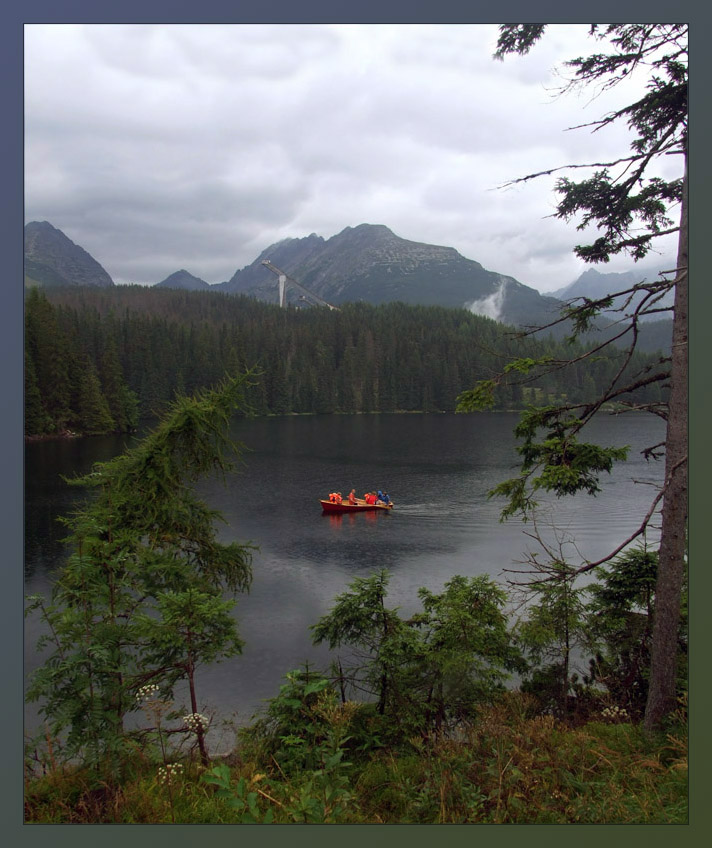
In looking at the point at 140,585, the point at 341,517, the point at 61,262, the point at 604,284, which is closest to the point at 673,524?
the point at 604,284

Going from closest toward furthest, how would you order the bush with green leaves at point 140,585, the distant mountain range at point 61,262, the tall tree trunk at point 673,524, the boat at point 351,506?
the bush with green leaves at point 140,585
the tall tree trunk at point 673,524
the distant mountain range at point 61,262
the boat at point 351,506

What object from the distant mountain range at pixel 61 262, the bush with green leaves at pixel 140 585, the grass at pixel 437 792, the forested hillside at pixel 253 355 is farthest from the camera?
the forested hillside at pixel 253 355

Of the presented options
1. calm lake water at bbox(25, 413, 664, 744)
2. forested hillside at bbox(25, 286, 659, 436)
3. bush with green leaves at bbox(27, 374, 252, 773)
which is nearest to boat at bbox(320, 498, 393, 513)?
calm lake water at bbox(25, 413, 664, 744)

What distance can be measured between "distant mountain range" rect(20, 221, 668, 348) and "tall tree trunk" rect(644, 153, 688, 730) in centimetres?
45

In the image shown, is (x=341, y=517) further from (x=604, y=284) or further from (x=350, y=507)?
(x=604, y=284)

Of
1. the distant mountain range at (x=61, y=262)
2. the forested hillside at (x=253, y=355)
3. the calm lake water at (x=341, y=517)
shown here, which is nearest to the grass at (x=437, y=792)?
the calm lake water at (x=341, y=517)

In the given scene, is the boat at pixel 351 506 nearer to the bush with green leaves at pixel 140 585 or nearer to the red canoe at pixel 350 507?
the red canoe at pixel 350 507

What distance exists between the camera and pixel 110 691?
2.97m

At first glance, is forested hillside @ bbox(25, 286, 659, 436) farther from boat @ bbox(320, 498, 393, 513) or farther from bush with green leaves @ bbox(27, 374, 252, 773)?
boat @ bbox(320, 498, 393, 513)

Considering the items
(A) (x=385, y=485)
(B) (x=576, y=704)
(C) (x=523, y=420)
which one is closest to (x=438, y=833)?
(C) (x=523, y=420)

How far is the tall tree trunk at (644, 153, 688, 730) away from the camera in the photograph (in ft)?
10.6

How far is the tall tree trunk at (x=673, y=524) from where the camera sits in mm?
3223

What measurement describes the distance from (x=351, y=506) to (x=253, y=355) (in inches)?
235
